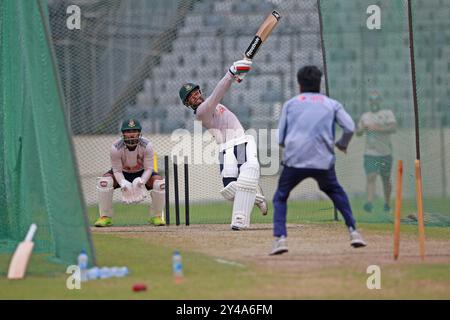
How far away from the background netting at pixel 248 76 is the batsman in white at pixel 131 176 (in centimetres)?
156

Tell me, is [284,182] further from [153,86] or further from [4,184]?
[153,86]

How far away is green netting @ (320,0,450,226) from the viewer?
15.9 metres

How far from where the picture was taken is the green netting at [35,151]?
10703 mm

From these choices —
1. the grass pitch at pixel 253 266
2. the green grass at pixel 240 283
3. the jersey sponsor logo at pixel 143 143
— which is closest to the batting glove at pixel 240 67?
the grass pitch at pixel 253 266

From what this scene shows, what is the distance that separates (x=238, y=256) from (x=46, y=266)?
195 cm

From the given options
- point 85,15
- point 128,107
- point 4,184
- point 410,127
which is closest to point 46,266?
point 4,184

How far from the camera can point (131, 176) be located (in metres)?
16.6

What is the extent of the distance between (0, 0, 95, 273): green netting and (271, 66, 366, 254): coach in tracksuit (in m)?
2.05

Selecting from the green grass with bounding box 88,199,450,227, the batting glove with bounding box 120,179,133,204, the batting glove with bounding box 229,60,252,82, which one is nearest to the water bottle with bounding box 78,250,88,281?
the batting glove with bounding box 229,60,252,82

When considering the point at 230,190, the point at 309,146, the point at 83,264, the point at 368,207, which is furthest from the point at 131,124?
the point at 83,264

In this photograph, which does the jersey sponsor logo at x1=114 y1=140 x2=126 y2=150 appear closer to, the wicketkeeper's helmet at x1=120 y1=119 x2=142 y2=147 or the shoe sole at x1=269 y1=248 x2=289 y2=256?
the wicketkeeper's helmet at x1=120 y1=119 x2=142 y2=147

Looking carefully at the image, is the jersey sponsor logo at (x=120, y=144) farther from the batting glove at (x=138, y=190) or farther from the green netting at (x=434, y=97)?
the green netting at (x=434, y=97)

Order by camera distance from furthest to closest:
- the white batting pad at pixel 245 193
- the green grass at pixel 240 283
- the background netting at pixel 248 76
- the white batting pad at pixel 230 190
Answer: the background netting at pixel 248 76, the white batting pad at pixel 230 190, the white batting pad at pixel 245 193, the green grass at pixel 240 283

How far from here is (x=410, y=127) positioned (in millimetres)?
16000
